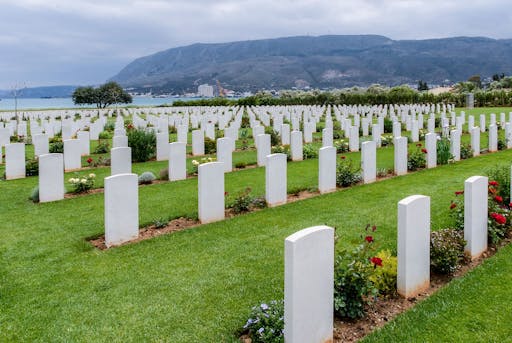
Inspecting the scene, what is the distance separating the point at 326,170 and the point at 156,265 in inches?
203

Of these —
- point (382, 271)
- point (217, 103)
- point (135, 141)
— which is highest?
point (217, 103)

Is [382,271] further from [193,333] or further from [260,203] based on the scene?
[260,203]

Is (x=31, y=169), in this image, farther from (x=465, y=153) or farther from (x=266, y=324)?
(x=465, y=153)

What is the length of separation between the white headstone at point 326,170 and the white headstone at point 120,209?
4426mm

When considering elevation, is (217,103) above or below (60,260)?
above

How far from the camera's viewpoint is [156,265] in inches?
233

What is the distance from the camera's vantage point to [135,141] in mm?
14836

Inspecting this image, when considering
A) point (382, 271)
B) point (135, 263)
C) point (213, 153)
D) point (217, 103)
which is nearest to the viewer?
point (382, 271)

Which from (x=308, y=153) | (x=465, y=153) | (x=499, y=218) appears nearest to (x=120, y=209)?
(x=499, y=218)

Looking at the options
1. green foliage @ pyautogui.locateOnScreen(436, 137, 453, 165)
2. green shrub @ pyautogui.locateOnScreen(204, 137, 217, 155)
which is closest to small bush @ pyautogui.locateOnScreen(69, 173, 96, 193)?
green shrub @ pyautogui.locateOnScreen(204, 137, 217, 155)

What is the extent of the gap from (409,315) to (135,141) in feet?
39.2

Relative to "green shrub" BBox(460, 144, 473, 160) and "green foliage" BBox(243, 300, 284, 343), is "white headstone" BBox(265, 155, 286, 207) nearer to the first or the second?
"green foliage" BBox(243, 300, 284, 343)

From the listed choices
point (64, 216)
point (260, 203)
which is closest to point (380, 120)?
point (260, 203)

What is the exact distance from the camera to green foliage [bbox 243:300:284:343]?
3.91 meters
